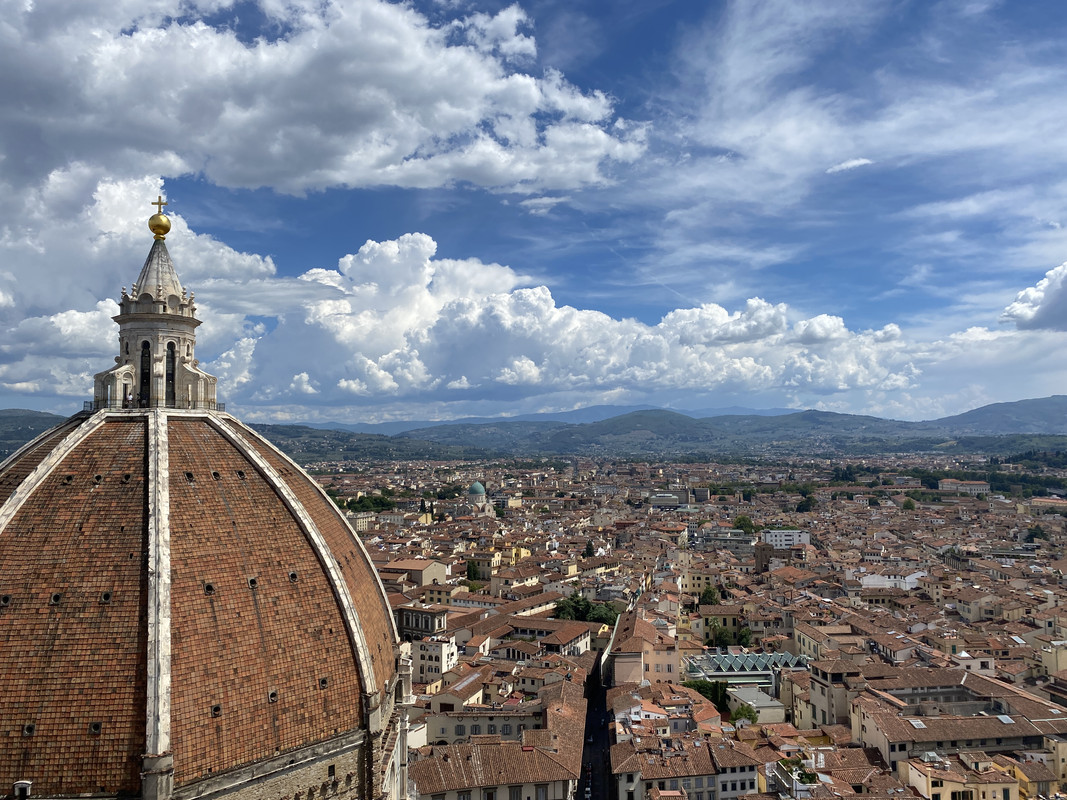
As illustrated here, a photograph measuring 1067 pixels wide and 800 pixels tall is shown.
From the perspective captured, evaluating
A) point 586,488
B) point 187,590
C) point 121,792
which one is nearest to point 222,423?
point 187,590

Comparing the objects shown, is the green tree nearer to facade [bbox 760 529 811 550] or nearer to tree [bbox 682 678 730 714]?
tree [bbox 682 678 730 714]

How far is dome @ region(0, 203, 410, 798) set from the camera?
32.9 feet

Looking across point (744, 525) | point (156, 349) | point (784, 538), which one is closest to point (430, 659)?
point (156, 349)

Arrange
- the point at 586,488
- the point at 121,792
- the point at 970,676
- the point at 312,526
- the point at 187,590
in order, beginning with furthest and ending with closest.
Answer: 1. the point at 586,488
2. the point at 970,676
3. the point at 312,526
4. the point at 187,590
5. the point at 121,792

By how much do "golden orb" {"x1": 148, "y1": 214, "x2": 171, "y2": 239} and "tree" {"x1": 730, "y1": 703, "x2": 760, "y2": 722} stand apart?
104ft

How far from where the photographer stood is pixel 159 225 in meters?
14.3

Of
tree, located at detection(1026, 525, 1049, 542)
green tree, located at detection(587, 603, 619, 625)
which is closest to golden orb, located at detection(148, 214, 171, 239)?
green tree, located at detection(587, 603, 619, 625)

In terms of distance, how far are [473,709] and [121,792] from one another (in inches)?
1021

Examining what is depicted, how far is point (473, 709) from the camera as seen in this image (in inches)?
1346

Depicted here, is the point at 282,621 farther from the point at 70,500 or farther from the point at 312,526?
the point at 70,500

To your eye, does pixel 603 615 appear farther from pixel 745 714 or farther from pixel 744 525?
pixel 744 525

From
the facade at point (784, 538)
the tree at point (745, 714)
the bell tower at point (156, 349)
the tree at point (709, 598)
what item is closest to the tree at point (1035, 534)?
the facade at point (784, 538)

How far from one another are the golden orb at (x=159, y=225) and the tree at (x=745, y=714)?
104 ft

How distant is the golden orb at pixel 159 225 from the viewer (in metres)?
→ 14.3
